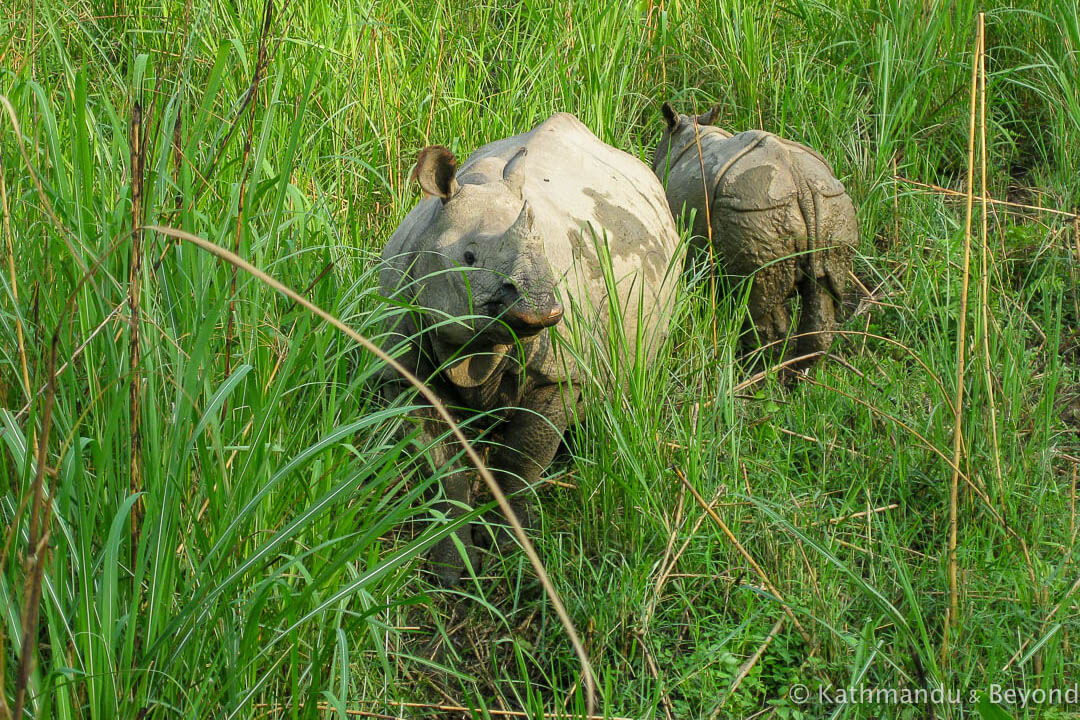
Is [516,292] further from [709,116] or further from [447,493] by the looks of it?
[709,116]

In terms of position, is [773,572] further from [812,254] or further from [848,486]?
[812,254]

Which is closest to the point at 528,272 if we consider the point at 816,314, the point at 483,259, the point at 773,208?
the point at 483,259

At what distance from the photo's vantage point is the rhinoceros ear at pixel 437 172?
3.06 m

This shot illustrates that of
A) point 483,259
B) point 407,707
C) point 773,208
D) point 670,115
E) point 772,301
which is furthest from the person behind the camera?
point 670,115

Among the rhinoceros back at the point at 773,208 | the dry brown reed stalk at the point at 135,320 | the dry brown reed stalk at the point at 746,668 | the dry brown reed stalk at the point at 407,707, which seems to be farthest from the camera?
the rhinoceros back at the point at 773,208

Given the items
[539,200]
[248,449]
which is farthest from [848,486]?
[248,449]

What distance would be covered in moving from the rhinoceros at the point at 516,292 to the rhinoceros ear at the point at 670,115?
3.45ft

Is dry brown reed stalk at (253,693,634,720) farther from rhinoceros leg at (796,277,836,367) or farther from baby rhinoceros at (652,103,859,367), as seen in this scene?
rhinoceros leg at (796,277,836,367)

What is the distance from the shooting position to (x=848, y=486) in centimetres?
353

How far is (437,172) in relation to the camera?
10.2 feet

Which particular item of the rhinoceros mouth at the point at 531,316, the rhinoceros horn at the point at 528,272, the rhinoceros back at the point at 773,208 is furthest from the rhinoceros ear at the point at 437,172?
the rhinoceros back at the point at 773,208

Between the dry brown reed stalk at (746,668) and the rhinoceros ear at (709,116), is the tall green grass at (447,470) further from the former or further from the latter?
the rhinoceros ear at (709,116)

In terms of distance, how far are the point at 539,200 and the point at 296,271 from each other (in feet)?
2.71

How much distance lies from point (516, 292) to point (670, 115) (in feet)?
7.19
